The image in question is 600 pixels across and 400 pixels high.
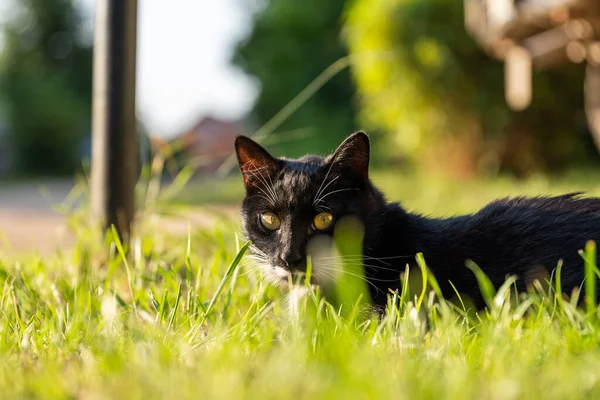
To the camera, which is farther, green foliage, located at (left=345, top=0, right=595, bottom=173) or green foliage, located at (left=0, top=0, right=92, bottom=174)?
green foliage, located at (left=0, top=0, right=92, bottom=174)

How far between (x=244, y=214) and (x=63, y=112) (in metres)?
19.4

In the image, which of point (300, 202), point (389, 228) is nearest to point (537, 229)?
point (389, 228)

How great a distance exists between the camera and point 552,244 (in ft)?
5.54

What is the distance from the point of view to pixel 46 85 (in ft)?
65.5

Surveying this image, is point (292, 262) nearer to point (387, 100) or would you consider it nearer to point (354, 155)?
point (354, 155)

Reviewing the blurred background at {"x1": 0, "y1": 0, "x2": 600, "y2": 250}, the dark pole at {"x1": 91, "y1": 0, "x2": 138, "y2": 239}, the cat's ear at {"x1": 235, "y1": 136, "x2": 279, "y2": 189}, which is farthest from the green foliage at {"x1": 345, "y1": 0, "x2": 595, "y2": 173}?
the cat's ear at {"x1": 235, "y1": 136, "x2": 279, "y2": 189}

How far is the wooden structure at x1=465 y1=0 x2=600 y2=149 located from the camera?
4.31 m

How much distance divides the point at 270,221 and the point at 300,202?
12 cm

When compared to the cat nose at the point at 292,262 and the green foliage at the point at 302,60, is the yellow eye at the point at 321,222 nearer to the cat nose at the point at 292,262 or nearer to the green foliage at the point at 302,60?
the cat nose at the point at 292,262

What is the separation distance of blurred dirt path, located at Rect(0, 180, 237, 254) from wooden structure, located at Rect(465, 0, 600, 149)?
272 cm

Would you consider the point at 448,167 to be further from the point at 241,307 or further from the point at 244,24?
the point at 244,24

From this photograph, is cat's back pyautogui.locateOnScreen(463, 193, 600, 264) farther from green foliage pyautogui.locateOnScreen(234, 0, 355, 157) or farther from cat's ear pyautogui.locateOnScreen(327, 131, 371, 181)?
green foliage pyautogui.locateOnScreen(234, 0, 355, 157)

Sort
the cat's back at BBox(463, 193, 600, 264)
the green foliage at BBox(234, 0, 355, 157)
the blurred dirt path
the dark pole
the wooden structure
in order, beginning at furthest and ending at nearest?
the green foliage at BBox(234, 0, 355, 157), the wooden structure, the blurred dirt path, the dark pole, the cat's back at BBox(463, 193, 600, 264)

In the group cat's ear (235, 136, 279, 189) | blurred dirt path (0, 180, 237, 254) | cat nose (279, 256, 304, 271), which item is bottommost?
blurred dirt path (0, 180, 237, 254)
